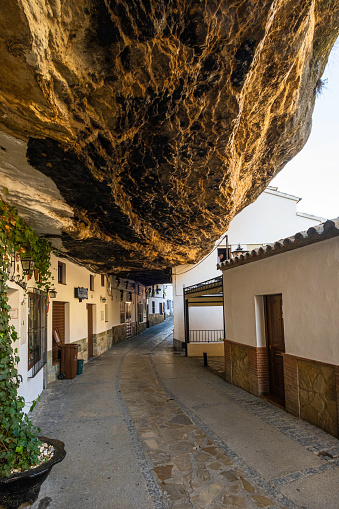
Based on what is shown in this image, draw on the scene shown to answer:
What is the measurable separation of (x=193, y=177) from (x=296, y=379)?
4.19m

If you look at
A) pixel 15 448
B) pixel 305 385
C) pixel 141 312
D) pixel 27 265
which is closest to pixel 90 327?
pixel 27 265

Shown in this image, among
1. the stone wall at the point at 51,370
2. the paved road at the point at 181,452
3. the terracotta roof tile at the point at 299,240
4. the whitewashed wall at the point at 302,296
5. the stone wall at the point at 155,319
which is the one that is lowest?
the stone wall at the point at 155,319

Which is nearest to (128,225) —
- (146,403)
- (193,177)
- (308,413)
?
(193,177)

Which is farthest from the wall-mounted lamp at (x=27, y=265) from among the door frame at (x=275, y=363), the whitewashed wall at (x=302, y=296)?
the door frame at (x=275, y=363)

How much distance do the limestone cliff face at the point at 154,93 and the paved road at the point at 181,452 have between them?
387 centimetres

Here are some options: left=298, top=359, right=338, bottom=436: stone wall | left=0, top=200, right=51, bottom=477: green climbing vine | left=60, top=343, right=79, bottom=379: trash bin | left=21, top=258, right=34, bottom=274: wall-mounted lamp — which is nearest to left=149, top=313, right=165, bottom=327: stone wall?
left=60, top=343, right=79, bottom=379: trash bin

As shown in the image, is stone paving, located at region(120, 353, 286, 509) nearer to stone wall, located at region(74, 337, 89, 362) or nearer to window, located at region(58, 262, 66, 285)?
window, located at region(58, 262, 66, 285)

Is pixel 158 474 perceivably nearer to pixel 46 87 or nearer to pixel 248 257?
pixel 46 87

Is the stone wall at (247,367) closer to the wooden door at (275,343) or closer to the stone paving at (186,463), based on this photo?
the wooden door at (275,343)

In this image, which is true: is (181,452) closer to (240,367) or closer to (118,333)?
(240,367)

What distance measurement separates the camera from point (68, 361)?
9.43 metres

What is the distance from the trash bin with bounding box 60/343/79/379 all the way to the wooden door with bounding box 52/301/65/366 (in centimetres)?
19

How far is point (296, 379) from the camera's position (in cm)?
598

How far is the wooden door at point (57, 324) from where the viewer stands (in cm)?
944
